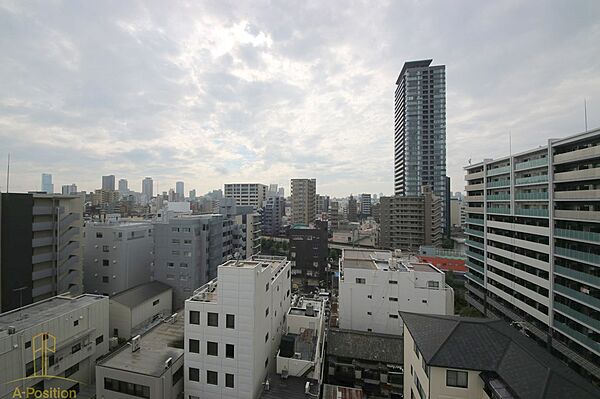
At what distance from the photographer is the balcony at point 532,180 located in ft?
81.5

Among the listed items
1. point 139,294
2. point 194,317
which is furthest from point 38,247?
point 194,317

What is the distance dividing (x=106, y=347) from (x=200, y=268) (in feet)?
43.4

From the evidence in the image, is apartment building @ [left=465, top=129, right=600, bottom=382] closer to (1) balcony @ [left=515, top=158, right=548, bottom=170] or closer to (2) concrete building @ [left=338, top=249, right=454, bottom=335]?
(1) balcony @ [left=515, top=158, right=548, bottom=170]

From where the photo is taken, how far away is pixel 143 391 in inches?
573

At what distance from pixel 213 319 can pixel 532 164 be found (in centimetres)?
3188

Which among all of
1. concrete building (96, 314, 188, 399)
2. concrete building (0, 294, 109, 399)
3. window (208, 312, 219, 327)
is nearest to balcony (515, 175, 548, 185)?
window (208, 312, 219, 327)

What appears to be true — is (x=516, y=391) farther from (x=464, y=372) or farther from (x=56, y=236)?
(x=56, y=236)

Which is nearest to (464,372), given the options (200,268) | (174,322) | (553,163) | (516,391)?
(516,391)

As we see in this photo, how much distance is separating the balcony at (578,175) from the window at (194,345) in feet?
98.7

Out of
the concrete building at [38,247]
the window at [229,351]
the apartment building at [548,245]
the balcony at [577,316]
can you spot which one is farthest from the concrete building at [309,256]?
the window at [229,351]

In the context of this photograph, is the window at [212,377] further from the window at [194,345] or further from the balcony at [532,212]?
the balcony at [532,212]

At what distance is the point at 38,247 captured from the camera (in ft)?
81.7

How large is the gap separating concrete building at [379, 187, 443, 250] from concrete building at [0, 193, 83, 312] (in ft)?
196

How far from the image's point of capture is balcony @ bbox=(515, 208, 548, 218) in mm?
24898
